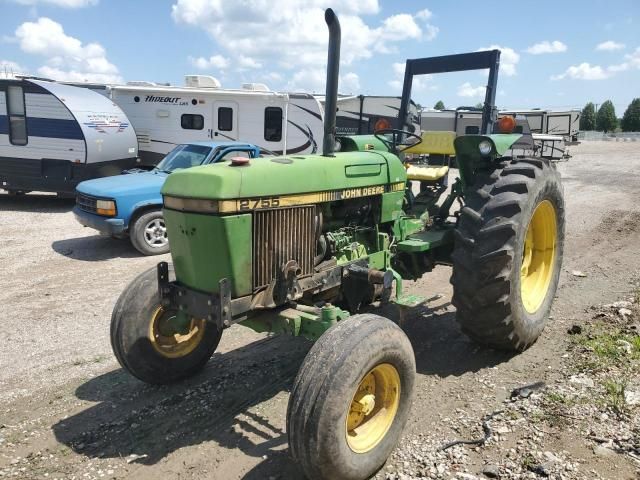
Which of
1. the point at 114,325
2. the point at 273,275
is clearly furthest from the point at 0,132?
the point at 273,275

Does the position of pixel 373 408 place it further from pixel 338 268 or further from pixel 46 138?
pixel 46 138

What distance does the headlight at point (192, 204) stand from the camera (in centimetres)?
306

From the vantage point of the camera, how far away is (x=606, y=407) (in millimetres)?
3535

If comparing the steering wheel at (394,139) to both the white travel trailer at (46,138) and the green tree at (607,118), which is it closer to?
the white travel trailer at (46,138)

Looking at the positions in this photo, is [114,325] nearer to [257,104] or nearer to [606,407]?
[606,407]

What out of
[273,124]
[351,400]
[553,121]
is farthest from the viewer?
[553,121]

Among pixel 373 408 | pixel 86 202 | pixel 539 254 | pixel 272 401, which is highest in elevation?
pixel 86 202

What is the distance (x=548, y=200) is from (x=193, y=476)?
3603 mm

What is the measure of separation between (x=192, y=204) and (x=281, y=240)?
0.61 m

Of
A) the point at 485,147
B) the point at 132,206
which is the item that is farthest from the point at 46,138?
the point at 485,147

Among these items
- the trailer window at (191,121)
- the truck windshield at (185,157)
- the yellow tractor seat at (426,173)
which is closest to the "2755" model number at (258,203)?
the yellow tractor seat at (426,173)

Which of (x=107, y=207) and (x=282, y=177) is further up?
(x=282, y=177)

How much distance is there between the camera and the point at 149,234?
812 centimetres

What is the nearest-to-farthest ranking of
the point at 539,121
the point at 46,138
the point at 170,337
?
the point at 170,337, the point at 46,138, the point at 539,121
